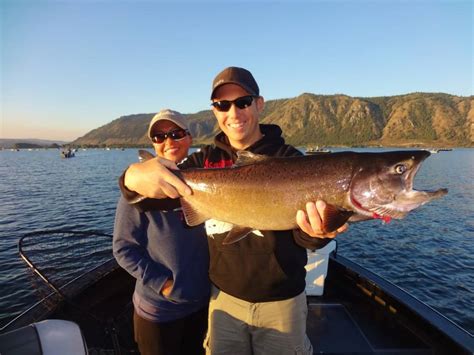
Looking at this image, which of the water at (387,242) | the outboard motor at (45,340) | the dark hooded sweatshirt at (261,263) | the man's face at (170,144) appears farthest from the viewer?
the water at (387,242)

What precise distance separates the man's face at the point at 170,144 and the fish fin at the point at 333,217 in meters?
2.61

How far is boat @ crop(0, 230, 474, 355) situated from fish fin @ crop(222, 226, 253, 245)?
2600mm

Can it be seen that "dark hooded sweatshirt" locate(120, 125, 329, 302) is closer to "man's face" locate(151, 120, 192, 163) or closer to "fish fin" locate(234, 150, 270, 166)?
"fish fin" locate(234, 150, 270, 166)

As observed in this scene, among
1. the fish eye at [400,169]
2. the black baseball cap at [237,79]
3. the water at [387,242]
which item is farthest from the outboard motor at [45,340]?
the water at [387,242]

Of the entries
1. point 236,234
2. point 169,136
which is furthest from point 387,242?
point 236,234

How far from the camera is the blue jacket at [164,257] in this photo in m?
3.95

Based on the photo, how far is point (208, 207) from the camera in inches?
152

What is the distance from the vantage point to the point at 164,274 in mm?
3980

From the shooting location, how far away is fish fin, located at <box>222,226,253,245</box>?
3502mm

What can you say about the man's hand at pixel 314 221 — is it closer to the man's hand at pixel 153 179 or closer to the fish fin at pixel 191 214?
the fish fin at pixel 191 214

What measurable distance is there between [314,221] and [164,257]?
83.2 inches

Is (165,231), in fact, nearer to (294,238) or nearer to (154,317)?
(154,317)

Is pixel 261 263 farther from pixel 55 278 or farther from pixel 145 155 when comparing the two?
pixel 55 278

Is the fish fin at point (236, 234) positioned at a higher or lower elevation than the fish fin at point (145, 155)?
lower
